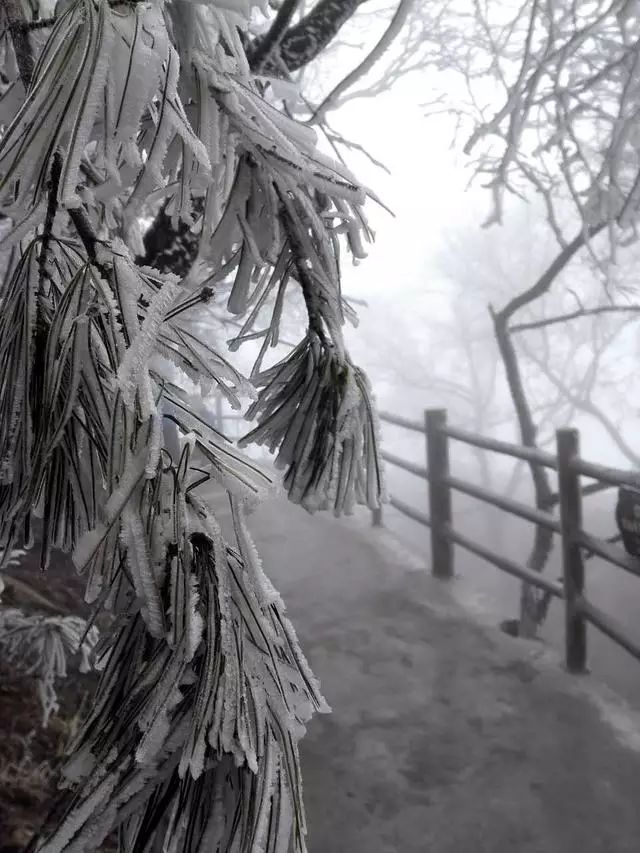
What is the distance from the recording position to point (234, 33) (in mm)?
449

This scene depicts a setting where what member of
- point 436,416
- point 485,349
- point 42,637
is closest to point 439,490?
point 436,416

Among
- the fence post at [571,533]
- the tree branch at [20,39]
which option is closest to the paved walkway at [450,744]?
the fence post at [571,533]

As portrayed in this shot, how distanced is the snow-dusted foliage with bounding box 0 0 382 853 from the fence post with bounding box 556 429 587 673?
158 cm

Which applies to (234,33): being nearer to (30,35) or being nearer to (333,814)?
(30,35)

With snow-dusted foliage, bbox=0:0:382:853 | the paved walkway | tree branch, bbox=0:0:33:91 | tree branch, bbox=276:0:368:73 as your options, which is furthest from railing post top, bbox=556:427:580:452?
tree branch, bbox=0:0:33:91

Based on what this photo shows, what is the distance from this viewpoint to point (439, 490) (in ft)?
8.43

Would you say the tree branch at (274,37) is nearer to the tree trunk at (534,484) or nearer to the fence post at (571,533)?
the fence post at (571,533)

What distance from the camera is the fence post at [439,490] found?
8.28 ft

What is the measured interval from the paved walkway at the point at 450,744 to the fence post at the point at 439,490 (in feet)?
0.68

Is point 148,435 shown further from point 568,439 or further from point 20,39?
point 568,439

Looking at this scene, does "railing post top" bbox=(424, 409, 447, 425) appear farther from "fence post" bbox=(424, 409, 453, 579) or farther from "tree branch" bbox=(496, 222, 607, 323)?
"tree branch" bbox=(496, 222, 607, 323)

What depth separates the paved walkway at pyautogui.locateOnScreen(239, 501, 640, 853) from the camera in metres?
1.28

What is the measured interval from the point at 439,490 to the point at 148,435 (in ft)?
7.63

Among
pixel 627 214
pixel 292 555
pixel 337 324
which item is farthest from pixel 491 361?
pixel 337 324
